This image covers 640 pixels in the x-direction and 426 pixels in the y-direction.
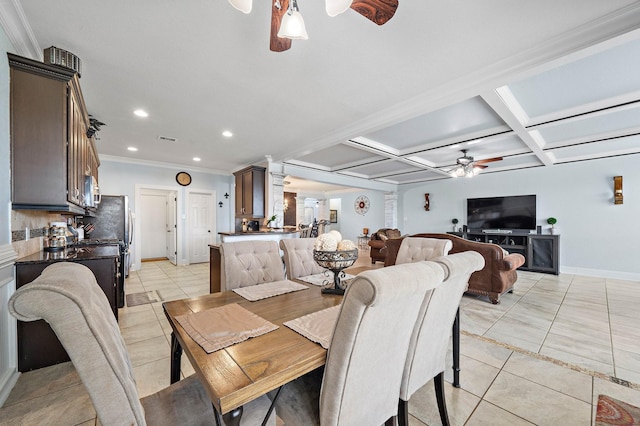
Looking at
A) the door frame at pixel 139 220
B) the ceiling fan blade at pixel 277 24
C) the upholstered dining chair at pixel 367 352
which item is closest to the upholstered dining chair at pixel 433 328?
the upholstered dining chair at pixel 367 352

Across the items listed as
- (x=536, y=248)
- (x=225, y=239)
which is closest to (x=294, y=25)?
(x=225, y=239)

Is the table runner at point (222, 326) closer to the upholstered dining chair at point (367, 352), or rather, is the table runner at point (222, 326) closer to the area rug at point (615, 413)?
the upholstered dining chair at point (367, 352)

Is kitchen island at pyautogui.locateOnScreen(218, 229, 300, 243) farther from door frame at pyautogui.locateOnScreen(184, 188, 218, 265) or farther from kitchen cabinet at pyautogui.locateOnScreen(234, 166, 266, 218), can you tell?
door frame at pyautogui.locateOnScreen(184, 188, 218, 265)

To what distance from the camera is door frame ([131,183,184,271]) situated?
5.80m

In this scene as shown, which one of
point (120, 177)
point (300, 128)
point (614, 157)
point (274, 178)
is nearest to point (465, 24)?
point (300, 128)

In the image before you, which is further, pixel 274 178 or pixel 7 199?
pixel 274 178

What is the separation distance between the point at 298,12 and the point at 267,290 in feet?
5.15

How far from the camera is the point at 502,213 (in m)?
6.44

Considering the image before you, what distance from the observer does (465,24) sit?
5.91 feet

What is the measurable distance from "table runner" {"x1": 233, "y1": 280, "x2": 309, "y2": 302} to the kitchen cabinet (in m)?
4.04

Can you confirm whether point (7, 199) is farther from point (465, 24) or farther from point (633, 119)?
point (633, 119)

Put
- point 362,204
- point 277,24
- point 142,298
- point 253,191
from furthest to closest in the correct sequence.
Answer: point 362,204 → point 253,191 → point 142,298 → point 277,24

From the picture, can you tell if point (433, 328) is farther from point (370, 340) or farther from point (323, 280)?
point (323, 280)

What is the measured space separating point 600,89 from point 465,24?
1951mm
